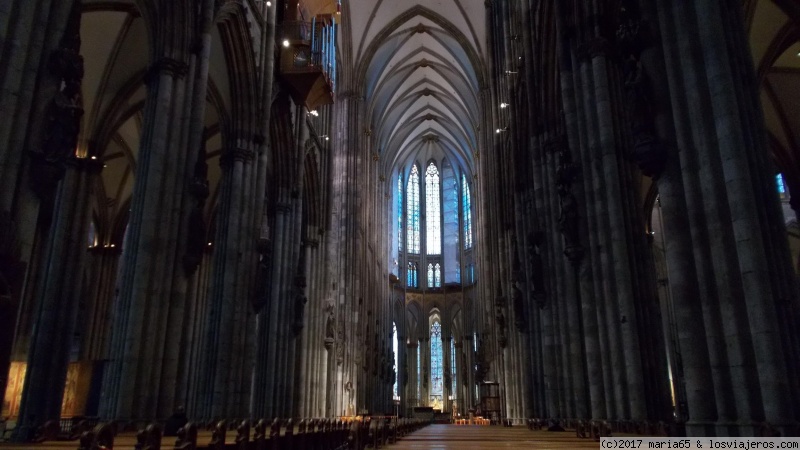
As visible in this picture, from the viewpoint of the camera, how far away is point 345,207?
31.3 m

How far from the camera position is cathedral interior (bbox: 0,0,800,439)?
22.4 feet

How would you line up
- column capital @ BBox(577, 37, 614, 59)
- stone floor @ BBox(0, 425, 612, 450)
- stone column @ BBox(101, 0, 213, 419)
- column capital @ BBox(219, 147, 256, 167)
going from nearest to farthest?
stone floor @ BBox(0, 425, 612, 450), stone column @ BBox(101, 0, 213, 419), column capital @ BBox(577, 37, 614, 59), column capital @ BBox(219, 147, 256, 167)

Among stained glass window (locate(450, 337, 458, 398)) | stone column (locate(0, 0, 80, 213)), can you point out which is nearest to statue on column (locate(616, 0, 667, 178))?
stone column (locate(0, 0, 80, 213))

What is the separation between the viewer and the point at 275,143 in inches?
770

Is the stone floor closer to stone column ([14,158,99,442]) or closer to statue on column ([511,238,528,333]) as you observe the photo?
stone column ([14,158,99,442])

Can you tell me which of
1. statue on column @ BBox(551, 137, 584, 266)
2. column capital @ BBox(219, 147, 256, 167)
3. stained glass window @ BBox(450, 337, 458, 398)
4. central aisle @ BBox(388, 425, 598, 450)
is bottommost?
central aisle @ BBox(388, 425, 598, 450)

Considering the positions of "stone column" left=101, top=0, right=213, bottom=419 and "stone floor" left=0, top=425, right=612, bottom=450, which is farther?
"stone column" left=101, top=0, right=213, bottom=419

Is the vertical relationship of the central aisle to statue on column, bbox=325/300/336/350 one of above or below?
below

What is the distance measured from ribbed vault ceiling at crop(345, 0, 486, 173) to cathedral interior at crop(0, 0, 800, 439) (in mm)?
486

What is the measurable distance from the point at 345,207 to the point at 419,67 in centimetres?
1339

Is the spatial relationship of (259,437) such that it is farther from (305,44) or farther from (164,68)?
(305,44)

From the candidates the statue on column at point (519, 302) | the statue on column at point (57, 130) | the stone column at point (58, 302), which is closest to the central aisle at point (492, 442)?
the statue on column at point (57, 130)

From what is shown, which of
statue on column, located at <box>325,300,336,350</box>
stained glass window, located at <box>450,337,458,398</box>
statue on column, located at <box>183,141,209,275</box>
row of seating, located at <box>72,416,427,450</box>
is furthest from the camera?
stained glass window, located at <box>450,337,458,398</box>

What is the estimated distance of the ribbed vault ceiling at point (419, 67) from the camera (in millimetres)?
32906
